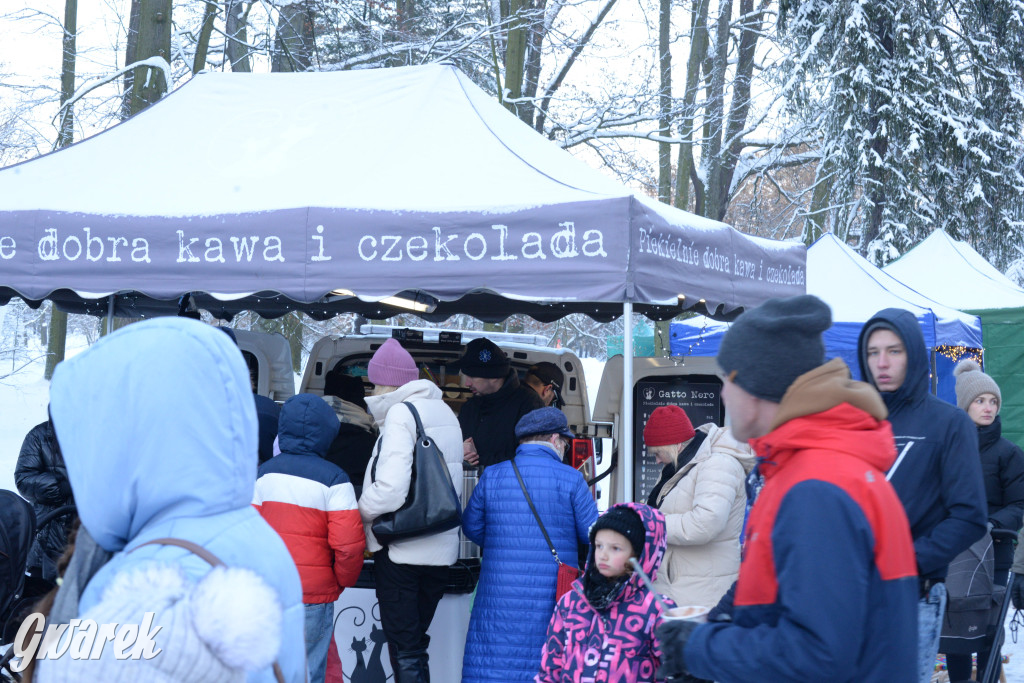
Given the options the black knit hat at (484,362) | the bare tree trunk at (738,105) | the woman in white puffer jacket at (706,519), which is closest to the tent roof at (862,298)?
the black knit hat at (484,362)

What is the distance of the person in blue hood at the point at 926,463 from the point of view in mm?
3307

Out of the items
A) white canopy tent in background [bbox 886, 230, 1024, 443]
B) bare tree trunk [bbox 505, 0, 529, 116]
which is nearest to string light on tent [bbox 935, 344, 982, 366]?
white canopy tent in background [bbox 886, 230, 1024, 443]

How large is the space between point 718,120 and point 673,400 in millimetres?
12993

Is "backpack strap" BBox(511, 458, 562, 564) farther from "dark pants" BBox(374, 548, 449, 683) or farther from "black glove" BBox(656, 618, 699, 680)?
"black glove" BBox(656, 618, 699, 680)

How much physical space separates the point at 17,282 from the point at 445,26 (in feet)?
40.5

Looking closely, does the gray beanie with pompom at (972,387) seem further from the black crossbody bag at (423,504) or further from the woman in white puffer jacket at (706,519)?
the black crossbody bag at (423,504)

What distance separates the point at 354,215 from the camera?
515cm

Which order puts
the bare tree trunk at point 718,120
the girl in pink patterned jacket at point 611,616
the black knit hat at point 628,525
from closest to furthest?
the girl in pink patterned jacket at point 611,616, the black knit hat at point 628,525, the bare tree trunk at point 718,120

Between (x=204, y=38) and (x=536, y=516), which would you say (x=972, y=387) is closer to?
A: (x=536, y=516)

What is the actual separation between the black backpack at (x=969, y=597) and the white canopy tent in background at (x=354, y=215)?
1700 mm

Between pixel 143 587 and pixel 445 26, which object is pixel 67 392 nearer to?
pixel 143 587

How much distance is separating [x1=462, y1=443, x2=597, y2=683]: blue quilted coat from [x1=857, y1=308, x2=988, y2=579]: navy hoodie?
1.81m

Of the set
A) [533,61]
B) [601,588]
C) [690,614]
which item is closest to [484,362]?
[601,588]

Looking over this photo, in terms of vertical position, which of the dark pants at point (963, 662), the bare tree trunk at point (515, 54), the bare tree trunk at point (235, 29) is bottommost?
the dark pants at point (963, 662)
